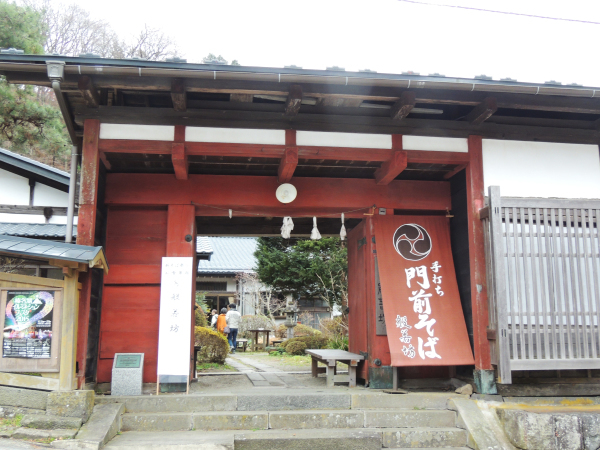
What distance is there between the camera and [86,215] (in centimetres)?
664

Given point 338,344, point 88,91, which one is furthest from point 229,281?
point 88,91

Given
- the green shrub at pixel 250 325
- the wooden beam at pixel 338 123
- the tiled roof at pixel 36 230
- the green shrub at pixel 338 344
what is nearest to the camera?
the wooden beam at pixel 338 123

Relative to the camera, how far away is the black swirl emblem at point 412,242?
309 inches

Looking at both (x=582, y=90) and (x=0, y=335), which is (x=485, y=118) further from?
Result: (x=0, y=335)

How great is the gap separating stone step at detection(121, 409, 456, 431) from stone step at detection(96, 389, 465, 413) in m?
0.18

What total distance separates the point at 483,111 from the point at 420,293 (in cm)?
270

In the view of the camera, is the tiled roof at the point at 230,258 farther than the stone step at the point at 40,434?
Yes

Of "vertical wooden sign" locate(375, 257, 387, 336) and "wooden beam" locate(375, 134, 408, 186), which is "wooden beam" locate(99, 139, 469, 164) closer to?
"wooden beam" locate(375, 134, 408, 186)

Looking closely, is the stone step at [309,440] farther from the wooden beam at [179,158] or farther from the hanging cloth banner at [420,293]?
the wooden beam at [179,158]

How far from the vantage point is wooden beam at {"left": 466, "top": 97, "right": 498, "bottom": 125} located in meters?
6.89

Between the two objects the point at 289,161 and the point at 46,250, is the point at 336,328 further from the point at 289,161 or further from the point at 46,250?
the point at 46,250

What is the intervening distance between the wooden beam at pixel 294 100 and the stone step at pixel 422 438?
417 cm

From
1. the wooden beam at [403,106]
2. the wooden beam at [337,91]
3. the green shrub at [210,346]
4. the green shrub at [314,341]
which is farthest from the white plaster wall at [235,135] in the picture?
the green shrub at [314,341]

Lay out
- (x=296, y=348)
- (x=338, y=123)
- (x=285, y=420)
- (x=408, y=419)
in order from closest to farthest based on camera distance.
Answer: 1. (x=285, y=420)
2. (x=408, y=419)
3. (x=338, y=123)
4. (x=296, y=348)
